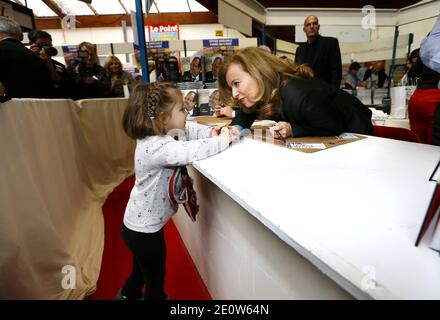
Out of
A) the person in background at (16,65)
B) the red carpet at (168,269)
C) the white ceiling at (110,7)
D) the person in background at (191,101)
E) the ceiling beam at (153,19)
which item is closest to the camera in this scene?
the red carpet at (168,269)

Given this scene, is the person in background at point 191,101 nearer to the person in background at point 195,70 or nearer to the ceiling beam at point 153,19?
the person in background at point 195,70

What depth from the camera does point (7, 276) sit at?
787 mm

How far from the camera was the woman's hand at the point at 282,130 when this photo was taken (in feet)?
3.06

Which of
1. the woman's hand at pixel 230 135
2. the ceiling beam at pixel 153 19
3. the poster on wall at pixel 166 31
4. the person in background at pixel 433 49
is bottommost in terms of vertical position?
the woman's hand at pixel 230 135

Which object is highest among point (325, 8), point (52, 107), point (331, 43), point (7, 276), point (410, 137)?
point (325, 8)

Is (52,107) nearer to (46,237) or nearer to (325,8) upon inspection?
(46,237)

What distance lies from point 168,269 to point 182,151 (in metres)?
0.74

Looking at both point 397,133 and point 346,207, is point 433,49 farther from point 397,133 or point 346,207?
point 346,207

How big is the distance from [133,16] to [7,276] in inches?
72.7

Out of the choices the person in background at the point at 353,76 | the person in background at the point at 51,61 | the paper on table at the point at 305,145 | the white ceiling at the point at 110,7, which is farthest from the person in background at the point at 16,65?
the person in background at the point at 353,76

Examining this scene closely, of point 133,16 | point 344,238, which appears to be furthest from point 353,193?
point 133,16

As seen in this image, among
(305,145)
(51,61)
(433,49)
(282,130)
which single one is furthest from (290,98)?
(51,61)

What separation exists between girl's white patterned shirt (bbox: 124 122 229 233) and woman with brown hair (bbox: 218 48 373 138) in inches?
11.2

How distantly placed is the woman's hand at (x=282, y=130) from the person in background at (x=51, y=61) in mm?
1563
